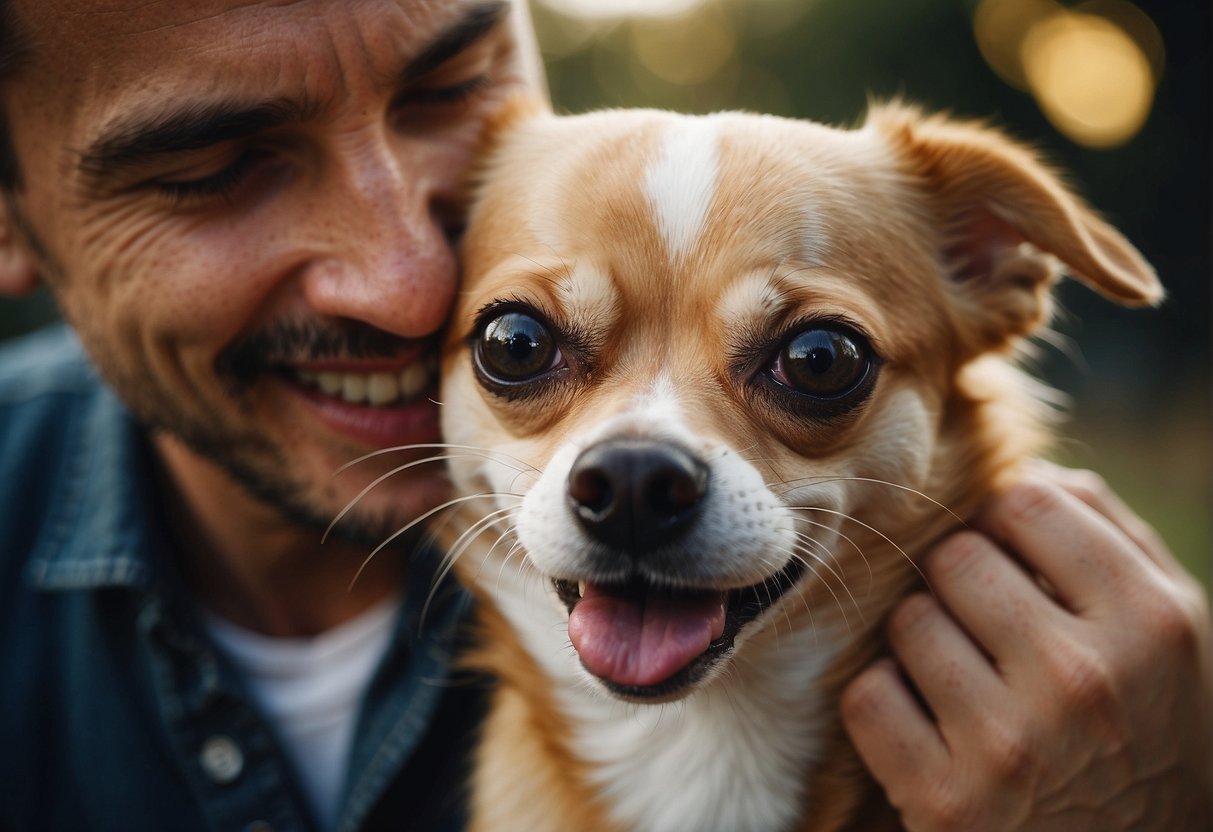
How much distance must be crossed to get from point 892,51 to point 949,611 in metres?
12.9

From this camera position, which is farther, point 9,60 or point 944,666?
point 9,60

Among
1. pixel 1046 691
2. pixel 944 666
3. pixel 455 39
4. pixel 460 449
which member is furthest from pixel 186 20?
pixel 1046 691

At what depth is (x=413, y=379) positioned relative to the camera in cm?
243

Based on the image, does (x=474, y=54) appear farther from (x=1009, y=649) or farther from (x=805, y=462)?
(x=1009, y=649)

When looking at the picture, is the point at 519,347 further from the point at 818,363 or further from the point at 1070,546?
the point at 1070,546

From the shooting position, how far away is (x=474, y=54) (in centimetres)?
244

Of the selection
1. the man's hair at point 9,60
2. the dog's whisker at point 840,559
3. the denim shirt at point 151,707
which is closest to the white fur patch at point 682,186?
the dog's whisker at point 840,559

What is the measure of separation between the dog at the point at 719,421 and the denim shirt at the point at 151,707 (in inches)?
9.8

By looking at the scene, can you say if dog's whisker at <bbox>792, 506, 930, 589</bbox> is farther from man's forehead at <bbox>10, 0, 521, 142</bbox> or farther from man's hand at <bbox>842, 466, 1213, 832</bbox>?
man's forehead at <bbox>10, 0, 521, 142</bbox>

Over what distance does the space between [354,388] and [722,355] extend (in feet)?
3.02

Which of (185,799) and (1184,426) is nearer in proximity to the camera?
(185,799)

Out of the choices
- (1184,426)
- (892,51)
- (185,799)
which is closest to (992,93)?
(892,51)

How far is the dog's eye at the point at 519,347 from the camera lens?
2102 mm

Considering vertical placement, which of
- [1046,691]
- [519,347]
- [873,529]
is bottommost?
[1046,691]
